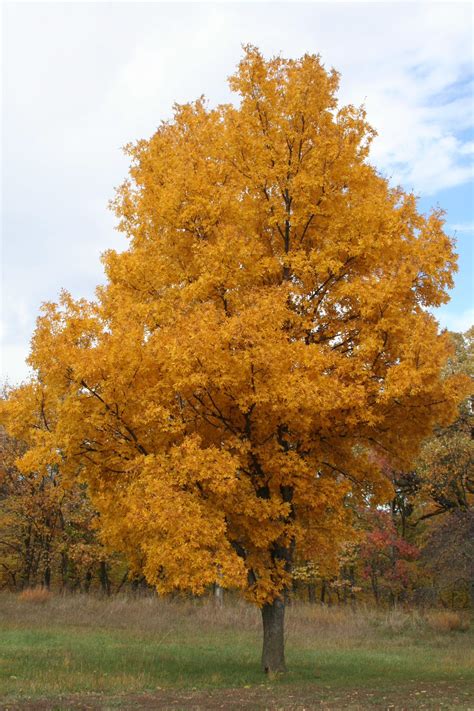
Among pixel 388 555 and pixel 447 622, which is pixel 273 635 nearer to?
pixel 447 622

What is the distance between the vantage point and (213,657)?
15.8 metres

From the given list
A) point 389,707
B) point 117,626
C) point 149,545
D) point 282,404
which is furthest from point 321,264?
point 117,626

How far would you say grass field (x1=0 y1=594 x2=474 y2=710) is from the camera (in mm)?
10234

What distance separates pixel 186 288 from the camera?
1112 cm

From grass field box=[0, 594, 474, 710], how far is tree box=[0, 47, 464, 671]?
1685 mm

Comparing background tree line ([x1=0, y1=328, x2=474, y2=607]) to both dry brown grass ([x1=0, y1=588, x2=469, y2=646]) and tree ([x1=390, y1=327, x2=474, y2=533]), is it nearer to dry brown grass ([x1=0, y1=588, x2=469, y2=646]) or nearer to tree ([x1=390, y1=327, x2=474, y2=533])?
tree ([x1=390, y1=327, x2=474, y2=533])

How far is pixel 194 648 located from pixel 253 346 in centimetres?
1120

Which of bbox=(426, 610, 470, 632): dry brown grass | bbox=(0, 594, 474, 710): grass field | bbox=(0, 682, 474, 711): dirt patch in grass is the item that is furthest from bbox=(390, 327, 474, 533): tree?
bbox=(0, 682, 474, 711): dirt patch in grass

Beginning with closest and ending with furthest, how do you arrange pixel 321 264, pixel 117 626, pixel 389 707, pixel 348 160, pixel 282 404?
pixel 389 707, pixel 282 404, pixel 321 264, pixel 348 160, pixel 117 626

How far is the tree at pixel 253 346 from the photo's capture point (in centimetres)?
974

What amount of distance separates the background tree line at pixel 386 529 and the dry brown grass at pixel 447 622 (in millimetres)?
842

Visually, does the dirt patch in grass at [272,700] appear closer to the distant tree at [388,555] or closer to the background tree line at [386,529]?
the background tree line at [386,529]

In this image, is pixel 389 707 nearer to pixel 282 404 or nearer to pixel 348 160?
pixel 282 404

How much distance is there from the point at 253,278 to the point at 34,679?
801 cm
